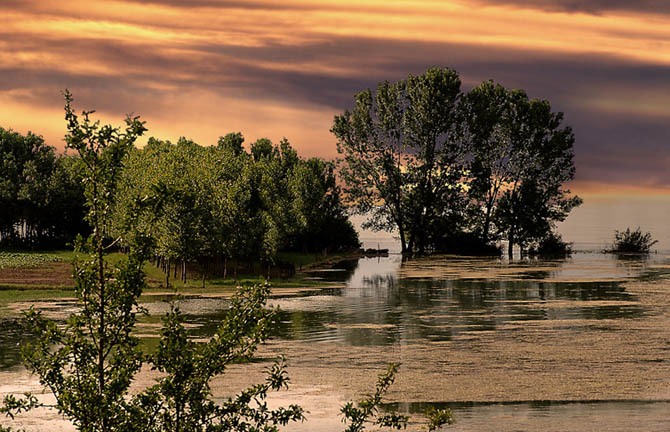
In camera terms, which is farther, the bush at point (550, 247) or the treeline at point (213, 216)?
the bush at point (550, 247)

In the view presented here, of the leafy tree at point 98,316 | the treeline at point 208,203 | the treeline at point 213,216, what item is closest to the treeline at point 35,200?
the treeline at point 208,203

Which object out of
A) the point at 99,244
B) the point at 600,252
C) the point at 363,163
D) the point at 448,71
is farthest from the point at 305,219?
the point at 99,244

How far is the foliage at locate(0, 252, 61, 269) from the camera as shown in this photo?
7319 centimetres

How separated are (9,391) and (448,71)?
85.3 meters

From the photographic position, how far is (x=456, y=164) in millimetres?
102938

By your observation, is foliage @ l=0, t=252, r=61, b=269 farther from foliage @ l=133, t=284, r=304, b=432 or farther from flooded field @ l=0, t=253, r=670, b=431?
foliage @ l=133, t=284, r=304, b=432

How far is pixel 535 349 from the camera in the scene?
2709cm

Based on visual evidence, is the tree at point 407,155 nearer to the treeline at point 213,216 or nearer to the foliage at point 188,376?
the treeline at point 213,216

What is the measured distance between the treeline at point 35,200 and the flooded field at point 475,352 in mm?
62145

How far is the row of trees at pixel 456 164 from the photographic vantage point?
3984 inches

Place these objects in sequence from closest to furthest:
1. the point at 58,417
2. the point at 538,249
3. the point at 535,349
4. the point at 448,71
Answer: the point at 58,417 < the point at 535,349 < the point at 448,71 < the point at 538,249

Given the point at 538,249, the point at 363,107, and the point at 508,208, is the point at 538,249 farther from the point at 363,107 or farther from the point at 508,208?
the point at 363,107

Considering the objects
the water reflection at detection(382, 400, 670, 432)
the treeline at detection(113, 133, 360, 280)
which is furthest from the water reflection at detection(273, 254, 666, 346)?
the water reflection at detection(382, 400, 670, 432)

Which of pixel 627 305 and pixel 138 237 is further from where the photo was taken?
pixel 627 305
